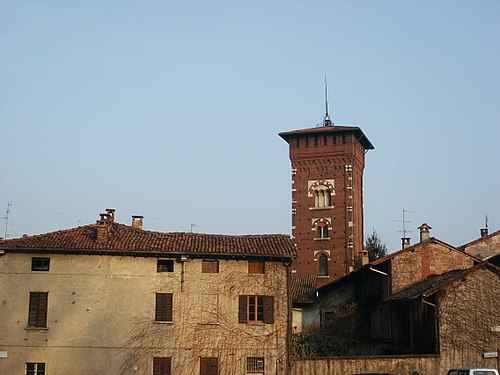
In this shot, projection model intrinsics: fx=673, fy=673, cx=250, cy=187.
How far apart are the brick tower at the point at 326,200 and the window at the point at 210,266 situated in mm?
26491

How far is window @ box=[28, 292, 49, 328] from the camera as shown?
32.1 meters

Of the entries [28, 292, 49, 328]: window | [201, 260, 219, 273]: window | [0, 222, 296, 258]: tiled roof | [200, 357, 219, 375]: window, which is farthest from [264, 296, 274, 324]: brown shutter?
[28, 292, 49, 328]: window

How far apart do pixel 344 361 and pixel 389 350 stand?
23.8 ft

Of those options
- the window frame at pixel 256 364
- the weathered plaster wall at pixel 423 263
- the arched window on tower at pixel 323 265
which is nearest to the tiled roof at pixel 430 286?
the weathered plaster wall at pixel 423 263

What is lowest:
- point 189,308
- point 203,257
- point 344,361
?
point 344,361

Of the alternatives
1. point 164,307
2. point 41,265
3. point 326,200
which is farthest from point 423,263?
point 326,200

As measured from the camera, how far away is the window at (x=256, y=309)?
108 ft

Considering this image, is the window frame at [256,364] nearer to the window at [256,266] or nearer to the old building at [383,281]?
the window at [256,266]

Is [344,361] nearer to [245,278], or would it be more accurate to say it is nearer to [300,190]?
[245,278]

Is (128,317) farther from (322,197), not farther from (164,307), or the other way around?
(322,197)

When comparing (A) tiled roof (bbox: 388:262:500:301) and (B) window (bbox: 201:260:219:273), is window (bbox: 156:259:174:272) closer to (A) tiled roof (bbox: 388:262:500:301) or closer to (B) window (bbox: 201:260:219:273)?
(B) window (bbox: 201:260:219:273)

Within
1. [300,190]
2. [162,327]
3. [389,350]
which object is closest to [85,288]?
[162,327]

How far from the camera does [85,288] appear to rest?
32.6 m

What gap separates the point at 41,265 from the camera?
1296 inches
